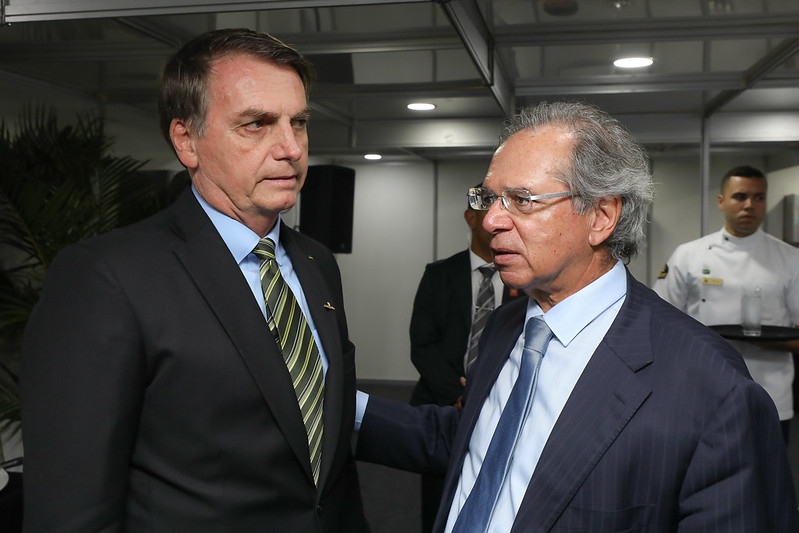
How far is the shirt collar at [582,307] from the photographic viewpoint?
Result: 127cm

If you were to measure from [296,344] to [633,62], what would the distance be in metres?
2.81

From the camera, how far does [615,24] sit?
2.86 m

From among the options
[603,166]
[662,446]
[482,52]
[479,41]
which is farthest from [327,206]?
[662,446]

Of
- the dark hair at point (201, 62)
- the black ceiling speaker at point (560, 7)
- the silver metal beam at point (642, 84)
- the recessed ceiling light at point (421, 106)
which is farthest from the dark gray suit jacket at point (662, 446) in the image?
the recessed ceiling light at point (421, 106)

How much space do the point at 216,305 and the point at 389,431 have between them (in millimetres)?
618

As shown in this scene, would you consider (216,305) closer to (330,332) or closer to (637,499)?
(330,332)

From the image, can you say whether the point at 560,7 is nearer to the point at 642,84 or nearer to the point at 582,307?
the point at 642,84

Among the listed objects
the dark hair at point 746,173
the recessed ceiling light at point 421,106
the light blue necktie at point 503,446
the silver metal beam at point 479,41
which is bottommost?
the light blue necktie at point 503,446

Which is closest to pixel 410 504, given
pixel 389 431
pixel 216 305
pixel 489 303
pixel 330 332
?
pixel 489 303

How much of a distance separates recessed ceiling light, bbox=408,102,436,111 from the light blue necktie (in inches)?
128

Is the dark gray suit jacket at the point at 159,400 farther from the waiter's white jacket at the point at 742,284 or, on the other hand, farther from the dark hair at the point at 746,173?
the dark hair at the point at 746,173

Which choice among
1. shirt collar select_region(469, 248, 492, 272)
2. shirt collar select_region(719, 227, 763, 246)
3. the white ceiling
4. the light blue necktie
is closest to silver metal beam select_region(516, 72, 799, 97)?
the white ceiling

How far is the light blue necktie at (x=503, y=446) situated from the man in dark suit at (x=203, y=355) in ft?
0.90

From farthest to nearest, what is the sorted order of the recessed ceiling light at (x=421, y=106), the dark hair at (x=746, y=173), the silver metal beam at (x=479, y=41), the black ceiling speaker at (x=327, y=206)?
the black ceiling speaker at (x=327, y=206), the recessed ceiling light at (x=421, y=106), the dark hair at (x=746, y=173), the silver metal beam at (x=479, y=41)
